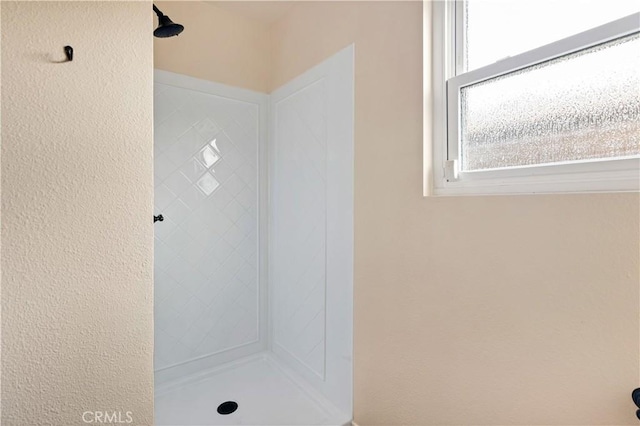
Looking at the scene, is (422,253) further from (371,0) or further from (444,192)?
(371,0)

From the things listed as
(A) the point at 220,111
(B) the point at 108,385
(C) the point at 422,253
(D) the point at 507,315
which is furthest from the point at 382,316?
(A) the point at 220,111

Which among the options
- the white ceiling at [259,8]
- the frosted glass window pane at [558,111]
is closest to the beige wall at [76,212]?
the frosted glass window pane at [558,111]

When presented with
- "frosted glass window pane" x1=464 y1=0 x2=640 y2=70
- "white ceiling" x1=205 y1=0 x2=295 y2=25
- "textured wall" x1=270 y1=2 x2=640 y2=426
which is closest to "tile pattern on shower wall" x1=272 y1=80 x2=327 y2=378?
"textured wall" x1=270 y1=2 x2=640 y2=426

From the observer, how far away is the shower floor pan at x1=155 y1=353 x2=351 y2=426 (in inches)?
62.3

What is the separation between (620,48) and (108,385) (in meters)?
1.62

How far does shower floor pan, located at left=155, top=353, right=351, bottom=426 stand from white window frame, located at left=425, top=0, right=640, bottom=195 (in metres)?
1.22

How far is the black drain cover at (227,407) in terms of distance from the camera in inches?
65.0

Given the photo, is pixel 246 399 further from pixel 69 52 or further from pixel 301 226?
pixel 69 52

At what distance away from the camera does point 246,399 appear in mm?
1759

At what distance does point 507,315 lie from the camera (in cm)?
97

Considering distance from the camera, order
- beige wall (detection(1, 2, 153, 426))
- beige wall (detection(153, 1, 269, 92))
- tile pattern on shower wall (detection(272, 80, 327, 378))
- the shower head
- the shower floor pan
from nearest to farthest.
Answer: beige wall (detection(1, 2, 153, 426)) < the shower head < the shower floor pan < tile pattern on shower wall (detection(272, 80, 327, 378)) < beige wall (detection(153, 1, 269, 92))

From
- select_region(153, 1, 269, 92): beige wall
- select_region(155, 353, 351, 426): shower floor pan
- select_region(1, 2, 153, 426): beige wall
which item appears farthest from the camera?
select_region(153, 1, 269, 92): beige wall

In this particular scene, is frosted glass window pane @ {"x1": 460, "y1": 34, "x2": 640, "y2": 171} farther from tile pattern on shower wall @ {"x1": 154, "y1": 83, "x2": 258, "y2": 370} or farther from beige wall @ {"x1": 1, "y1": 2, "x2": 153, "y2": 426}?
tile pattern on shower wall @ {"x1": 154, "y1": 83, "x2": 258, "y2": 370}

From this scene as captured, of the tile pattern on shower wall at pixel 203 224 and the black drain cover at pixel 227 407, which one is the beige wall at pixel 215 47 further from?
the black drain cover at pixel 227 407
